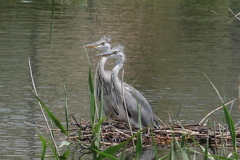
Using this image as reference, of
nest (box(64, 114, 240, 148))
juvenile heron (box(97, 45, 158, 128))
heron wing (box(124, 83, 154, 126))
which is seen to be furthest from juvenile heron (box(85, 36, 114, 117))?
nest (box(64, 114, 240, 148))

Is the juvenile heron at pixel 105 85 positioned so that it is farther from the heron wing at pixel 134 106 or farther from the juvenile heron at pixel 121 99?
the heron wing at pixel 134 106

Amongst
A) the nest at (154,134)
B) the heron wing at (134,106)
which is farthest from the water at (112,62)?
the heron wing at (134,106)

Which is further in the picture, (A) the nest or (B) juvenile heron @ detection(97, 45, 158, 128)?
(B) juvenile heron @ detection(97, 45, 158, 128)

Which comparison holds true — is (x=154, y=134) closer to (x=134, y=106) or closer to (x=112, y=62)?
(x=134, y=106)

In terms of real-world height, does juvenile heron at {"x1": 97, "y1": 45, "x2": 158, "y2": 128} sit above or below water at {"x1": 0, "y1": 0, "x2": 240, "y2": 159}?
above

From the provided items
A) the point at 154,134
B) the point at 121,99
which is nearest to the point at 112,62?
the point at 121,99

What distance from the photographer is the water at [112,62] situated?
9.03m

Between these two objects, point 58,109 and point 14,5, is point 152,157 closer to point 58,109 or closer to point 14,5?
point 58,109

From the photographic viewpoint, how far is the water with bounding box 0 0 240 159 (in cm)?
903

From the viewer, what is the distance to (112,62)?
1309 centimetres

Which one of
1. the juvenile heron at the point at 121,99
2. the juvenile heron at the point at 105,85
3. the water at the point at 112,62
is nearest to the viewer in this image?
the juvenile heron at the point at 121,99

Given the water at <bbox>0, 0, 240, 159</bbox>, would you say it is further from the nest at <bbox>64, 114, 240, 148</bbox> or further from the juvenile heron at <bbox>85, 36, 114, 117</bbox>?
the juvenile heron at <bbox>85, 36, 114, 117</bbox>

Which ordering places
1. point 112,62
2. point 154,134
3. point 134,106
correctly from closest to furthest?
point 154,134, point 134,106, point 112,62

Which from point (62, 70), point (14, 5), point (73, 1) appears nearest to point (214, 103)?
point (62, 70)
